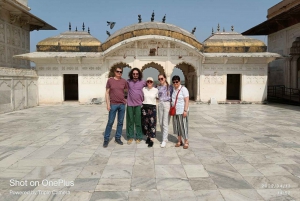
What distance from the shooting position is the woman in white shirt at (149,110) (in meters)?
5.27

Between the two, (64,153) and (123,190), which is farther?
(64,153)

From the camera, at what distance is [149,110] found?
5.36m

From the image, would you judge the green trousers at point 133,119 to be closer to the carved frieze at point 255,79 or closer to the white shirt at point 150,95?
the white shirt at point 150,95

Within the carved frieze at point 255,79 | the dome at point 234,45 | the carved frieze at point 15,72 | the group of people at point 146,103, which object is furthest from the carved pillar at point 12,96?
the carved frieze at point 255,79

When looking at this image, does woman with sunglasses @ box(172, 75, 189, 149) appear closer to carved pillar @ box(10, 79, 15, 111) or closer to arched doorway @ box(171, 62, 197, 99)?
carved pillar @ box(10, 79, 15, 111)

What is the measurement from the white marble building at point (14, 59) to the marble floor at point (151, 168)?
A: 20.1 ft

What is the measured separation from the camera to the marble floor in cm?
299

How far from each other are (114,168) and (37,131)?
13.3ft

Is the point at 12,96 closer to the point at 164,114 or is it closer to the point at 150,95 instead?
the point at 150,95

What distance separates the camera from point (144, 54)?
15016 millimetres

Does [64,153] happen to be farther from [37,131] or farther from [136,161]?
[37,131]

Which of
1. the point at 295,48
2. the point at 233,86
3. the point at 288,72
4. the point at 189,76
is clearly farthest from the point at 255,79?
the point at 189,76

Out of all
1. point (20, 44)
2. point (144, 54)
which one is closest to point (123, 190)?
point (144, 54)

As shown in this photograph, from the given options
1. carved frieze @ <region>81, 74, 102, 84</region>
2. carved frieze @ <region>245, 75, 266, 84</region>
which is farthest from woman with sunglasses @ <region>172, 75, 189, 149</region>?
carved frieze @ <region>245, 75, 266, 84</region>
